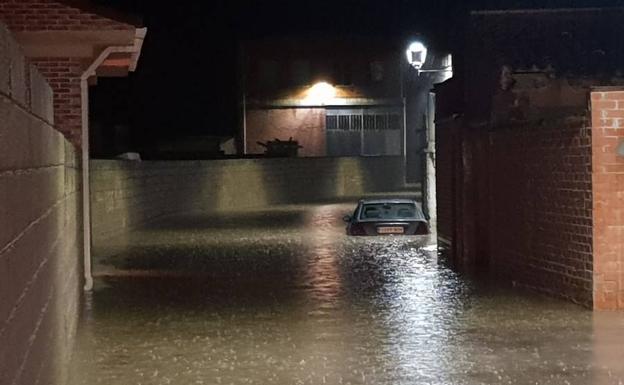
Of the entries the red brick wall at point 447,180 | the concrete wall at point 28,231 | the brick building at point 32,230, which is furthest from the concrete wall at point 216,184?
the concrete wall at point 28,231

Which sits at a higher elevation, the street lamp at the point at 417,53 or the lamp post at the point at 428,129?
the street lamp at the point at 417,53

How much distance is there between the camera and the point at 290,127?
64500mm

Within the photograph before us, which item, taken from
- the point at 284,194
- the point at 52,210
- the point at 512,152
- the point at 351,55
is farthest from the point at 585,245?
the point at 351,55

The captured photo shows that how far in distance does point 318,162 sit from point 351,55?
15.3 m

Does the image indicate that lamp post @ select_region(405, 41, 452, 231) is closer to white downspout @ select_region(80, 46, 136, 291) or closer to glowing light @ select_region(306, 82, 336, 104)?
white downspout @ select_region(80, 46, 136, 291)

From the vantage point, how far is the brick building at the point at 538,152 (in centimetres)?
1316

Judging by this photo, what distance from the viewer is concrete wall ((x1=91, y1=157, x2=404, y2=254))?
92.2ft

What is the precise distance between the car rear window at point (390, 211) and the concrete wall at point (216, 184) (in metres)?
6.15

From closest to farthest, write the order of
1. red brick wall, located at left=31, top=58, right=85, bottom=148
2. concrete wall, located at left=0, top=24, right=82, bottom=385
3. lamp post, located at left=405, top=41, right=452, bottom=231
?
concrete wall, located at left=0, top=24, right=82, bottom=385 < red brick wall, located at left=31, top=58, right=85, bottom=148 < lamp post, located at left=405, top=41, right=452, bottom=231

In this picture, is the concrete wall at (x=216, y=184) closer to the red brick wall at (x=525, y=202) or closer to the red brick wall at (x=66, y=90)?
the red brick wall at (x=66, y=90)

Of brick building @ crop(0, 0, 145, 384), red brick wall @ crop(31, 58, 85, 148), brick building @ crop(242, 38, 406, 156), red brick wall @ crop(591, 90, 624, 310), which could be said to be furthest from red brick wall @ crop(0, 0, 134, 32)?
brick building @ crop(242, 38, 406, 156)

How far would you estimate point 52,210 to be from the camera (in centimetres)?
780

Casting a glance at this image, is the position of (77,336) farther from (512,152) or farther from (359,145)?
(359,145)

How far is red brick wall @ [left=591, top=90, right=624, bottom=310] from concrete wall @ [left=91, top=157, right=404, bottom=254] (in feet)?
40.7
